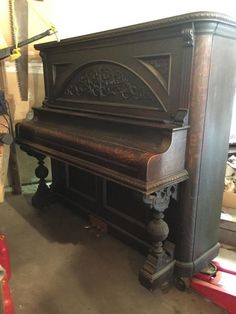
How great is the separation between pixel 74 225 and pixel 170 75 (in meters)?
1.48

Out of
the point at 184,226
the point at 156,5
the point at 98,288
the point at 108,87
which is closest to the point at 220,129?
the point at 184,226

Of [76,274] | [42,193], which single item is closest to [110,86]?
[76,274]

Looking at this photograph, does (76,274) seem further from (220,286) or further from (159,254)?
(220,286)

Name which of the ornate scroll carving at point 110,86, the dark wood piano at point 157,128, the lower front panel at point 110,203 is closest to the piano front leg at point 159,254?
the dark wood piano at point 157,128

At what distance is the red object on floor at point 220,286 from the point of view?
1491mm

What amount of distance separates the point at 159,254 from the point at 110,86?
1.08 metres

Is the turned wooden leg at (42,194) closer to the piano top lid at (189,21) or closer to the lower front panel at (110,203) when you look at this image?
the lower front panel at (110,203)

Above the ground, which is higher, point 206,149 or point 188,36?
point 188,36

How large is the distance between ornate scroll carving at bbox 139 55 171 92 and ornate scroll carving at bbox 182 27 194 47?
0.43 ft

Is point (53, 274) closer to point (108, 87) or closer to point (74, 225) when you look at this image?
point (74, 225)

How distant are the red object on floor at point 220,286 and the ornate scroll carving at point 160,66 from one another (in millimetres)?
1121

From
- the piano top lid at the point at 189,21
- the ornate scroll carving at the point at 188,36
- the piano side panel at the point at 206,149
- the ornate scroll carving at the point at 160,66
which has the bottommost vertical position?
the piano side panel at the point at 206,149

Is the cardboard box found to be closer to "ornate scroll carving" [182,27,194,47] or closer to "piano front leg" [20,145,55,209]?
"ornate scroll carving" [182,27,194,47]

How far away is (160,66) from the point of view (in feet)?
4.93
